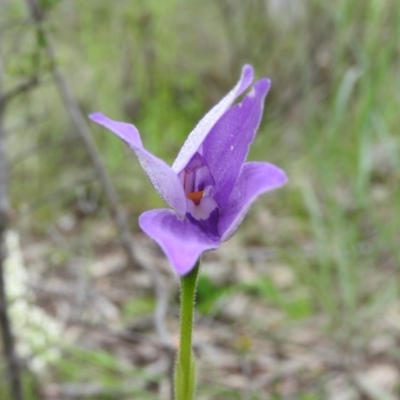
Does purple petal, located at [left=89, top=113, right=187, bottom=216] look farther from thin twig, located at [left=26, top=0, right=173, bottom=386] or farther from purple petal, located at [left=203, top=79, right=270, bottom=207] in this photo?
thin twig, located at [left=26, top=0, right=173, bottom=386]

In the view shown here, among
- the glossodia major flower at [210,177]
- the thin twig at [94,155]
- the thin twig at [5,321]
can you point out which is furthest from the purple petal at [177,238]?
the thin twig at [5,321]

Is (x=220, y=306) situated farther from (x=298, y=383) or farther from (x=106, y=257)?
(x=106, y=257)

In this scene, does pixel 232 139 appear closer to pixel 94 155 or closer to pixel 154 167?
pixel 154 167

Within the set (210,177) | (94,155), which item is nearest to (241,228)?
(94,155)

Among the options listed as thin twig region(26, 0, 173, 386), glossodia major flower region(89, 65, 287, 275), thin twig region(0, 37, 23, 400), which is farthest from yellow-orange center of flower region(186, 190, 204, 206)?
thin twig region(0, 37, 23, 400)

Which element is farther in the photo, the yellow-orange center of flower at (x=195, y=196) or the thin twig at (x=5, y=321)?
the thin twig at (x=5, y=321)

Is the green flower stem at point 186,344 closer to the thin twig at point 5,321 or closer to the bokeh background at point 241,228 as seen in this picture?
the bokeh background at point 241,228
